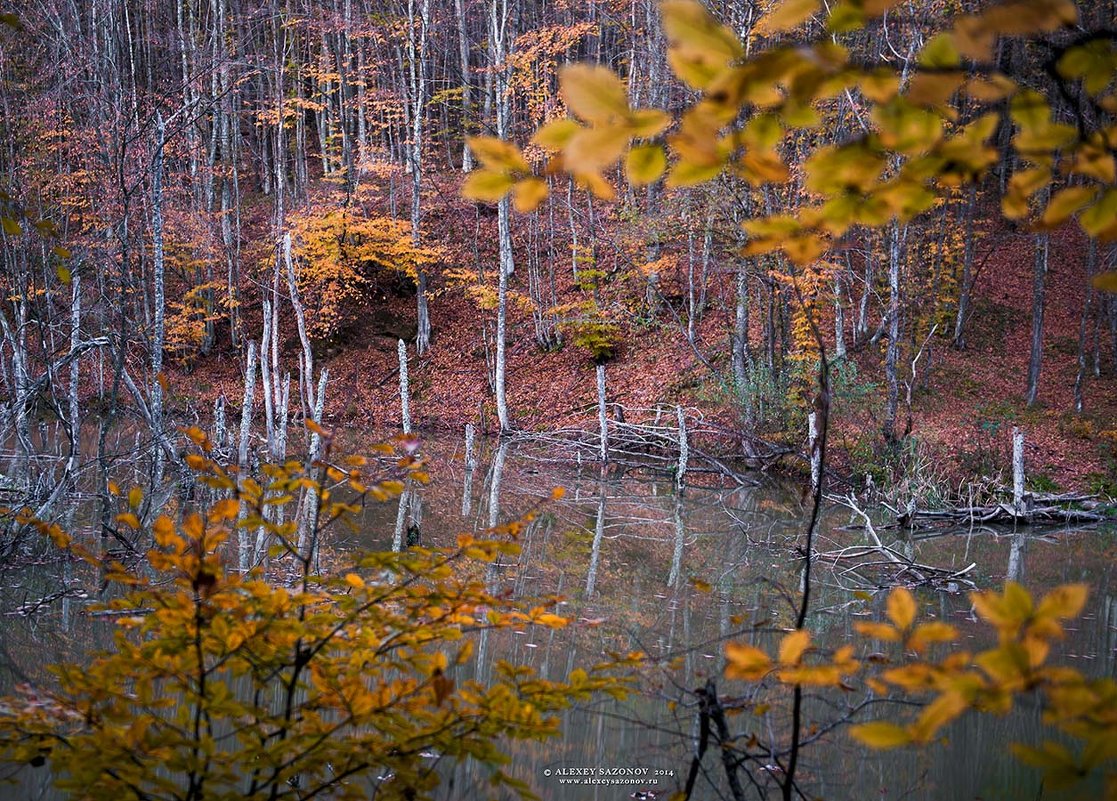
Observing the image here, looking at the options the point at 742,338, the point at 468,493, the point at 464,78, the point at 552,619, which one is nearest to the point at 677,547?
the point at 468,493

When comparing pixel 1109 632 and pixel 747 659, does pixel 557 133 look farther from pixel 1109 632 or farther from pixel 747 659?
pixel 1109 632

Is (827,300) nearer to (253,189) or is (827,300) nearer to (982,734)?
(982,734)

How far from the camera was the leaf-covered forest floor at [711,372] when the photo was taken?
14.5 metres

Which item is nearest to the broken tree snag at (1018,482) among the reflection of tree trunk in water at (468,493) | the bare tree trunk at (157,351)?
the reflection of tree trunk in water at (468,493)

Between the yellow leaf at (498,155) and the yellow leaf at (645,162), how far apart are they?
0.47 ft

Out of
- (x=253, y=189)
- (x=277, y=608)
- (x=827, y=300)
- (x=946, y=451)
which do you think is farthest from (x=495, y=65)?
(x=277, y=608)

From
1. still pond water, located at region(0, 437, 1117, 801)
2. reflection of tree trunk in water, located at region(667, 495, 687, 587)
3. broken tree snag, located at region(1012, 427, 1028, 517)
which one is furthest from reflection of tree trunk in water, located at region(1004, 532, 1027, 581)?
reflection of tree trunk in water, located at region(667, 495, 687, 587)

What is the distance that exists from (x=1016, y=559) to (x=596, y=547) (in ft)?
16.5

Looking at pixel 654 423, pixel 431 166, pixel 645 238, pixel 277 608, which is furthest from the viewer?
pixel 431 166

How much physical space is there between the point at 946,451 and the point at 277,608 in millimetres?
14347

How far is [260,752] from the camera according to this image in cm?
166

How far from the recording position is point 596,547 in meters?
9.65

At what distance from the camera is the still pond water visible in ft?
13.1

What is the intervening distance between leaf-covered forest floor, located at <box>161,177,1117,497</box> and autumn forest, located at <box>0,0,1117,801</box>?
0.41ft
